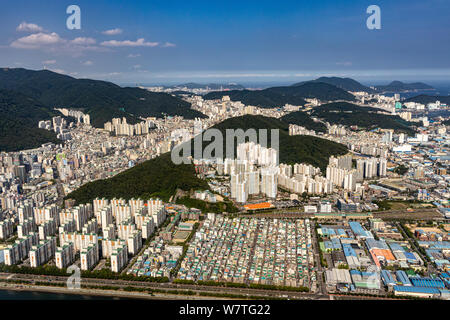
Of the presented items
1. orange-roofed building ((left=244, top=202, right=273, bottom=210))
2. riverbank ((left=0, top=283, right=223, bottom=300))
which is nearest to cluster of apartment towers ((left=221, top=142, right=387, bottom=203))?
orange-roofed building ((left=244, top=202, right=273, bottom=210))

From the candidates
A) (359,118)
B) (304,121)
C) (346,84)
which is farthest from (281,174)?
(346,84)

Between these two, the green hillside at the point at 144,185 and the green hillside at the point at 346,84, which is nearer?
the green hillside at the point at 144,185

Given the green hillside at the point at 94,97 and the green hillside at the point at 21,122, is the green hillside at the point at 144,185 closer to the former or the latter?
the green hillside at the point at 21,122

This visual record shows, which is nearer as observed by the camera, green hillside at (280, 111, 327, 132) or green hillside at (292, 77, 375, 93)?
green hillside at (280, 111, 327, 132)

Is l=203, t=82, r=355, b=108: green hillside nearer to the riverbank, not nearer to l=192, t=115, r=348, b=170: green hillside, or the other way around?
l=192, t=115, r=348, b=170: green hillside

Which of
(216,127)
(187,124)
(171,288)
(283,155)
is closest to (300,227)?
(171,288)

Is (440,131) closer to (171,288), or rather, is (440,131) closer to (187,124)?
(187,124)

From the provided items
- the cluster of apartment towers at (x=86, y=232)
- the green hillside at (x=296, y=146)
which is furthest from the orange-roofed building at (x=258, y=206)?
the green hillside at (x=296, y=146)

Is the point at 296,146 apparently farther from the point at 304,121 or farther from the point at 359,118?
the point at 359,118

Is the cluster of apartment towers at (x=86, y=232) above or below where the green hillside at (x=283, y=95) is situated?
below

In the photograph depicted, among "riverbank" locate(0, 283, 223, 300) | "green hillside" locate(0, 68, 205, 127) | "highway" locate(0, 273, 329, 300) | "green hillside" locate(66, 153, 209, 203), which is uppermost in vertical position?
"green hillside" locate(0, 68, 205, 127)
